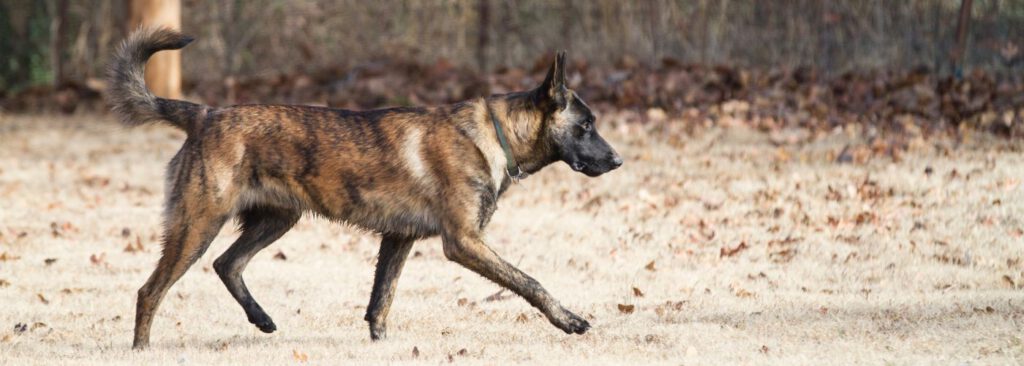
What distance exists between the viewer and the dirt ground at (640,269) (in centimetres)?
677

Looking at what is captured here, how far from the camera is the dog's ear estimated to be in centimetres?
676

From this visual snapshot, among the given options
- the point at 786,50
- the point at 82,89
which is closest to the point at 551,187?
the point at 786,50

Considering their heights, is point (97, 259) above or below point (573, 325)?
below

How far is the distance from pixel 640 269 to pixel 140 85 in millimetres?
3969

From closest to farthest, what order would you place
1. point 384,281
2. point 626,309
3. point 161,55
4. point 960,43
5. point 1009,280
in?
1. point 384,281
2. point 626,309
3. point 1009,280
4. point 960,43
5. point 161,55

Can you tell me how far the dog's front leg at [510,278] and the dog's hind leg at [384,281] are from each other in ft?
2.19

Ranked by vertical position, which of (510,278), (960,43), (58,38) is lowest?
(58,38)

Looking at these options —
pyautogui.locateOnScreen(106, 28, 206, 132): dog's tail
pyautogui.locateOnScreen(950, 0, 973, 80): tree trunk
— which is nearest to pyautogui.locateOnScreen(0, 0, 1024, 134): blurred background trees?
Answer: pyautogui.locateOnScreen(950, 0, 973, 80): tree trunk

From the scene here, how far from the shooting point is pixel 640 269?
373 inches

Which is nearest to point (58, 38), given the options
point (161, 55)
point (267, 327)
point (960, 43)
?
point (161, 55)

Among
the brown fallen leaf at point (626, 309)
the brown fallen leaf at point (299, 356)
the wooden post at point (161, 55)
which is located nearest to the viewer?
the brown fallen leaf at point (299, 356)

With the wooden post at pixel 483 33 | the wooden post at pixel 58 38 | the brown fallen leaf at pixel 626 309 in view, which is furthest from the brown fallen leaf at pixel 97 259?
the wooden post at pixel 58 38

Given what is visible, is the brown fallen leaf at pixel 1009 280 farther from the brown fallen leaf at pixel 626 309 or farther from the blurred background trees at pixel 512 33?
the blurred background trees at pixel 512 33

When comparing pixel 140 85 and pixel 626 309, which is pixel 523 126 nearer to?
pixel 626 309
